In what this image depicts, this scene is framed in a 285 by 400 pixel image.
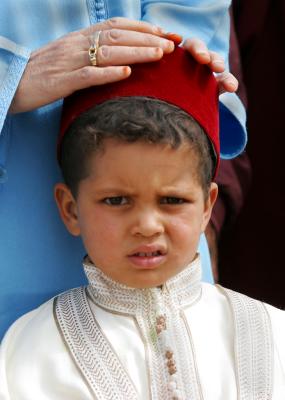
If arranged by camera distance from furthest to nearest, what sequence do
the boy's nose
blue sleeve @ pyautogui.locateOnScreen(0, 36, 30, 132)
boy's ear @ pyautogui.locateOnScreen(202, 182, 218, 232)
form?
boy's ear @ pyautogui.locateOnScreen(202, 182, 218, 232) → blue sleeve @ pyautogui.locateOnScreen(0, 36, 30, 132) → the boy's nose

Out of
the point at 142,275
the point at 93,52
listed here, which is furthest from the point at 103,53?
the point at 142,275

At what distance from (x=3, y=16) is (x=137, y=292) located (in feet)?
2.21

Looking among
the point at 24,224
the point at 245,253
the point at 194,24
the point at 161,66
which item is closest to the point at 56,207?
the point at 24,224

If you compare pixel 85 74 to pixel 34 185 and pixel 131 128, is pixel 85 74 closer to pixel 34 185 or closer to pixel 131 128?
pixel 131 128

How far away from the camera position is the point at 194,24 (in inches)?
86.2

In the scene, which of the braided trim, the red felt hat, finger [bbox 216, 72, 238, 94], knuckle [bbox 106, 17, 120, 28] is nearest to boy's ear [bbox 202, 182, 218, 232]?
the red felt hat

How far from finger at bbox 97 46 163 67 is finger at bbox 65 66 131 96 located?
3 centimetres

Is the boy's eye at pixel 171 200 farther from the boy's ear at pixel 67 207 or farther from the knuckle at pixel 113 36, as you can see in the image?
the knuckle at pixel 113 36

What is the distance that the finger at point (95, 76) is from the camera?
5.86 feet

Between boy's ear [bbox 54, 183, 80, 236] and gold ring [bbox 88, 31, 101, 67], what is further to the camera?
boy's ear [bbox 54, 183, 80, 236]

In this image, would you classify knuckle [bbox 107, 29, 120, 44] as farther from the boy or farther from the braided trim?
the braided trim

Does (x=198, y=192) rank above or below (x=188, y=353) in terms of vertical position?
above

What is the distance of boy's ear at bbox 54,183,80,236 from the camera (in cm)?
195

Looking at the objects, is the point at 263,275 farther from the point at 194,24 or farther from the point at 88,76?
the point at 88,76
